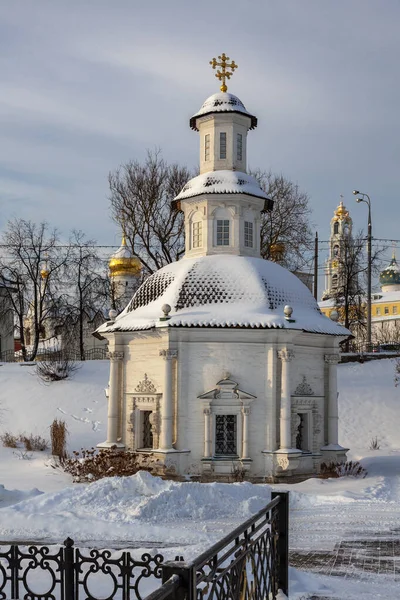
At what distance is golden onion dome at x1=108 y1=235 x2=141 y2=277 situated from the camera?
41.2 metres

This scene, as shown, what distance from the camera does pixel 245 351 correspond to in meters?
18.5

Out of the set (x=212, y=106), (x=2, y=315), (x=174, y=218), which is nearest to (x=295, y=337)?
(x=212, y=106)

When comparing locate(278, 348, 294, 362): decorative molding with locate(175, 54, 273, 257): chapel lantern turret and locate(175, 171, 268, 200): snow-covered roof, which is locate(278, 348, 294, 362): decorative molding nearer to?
locate(175, 54, 273, 257): chapel lantern turret

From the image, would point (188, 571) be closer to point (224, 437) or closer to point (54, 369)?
point (224, 437)

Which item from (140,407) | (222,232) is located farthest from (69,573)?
(222,232)

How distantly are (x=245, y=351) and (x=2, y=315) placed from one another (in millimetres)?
24398

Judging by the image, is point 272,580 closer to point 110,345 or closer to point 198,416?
Result: point 198,416

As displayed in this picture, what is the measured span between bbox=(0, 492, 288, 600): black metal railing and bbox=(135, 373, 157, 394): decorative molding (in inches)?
381

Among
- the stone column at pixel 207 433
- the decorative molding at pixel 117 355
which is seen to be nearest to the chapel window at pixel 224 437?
the stone column at pixel 207 433

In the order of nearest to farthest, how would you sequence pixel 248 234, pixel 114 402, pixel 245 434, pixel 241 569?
pixel 241 569 → pixel 245 434 → pixel 114 402 → pixel 248 234

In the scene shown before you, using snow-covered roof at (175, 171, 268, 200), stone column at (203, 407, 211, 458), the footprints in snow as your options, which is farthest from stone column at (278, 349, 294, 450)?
the footprints in snow

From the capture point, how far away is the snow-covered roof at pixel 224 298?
1819 cm

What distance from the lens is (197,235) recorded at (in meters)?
21.0

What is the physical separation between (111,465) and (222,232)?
679 cm
